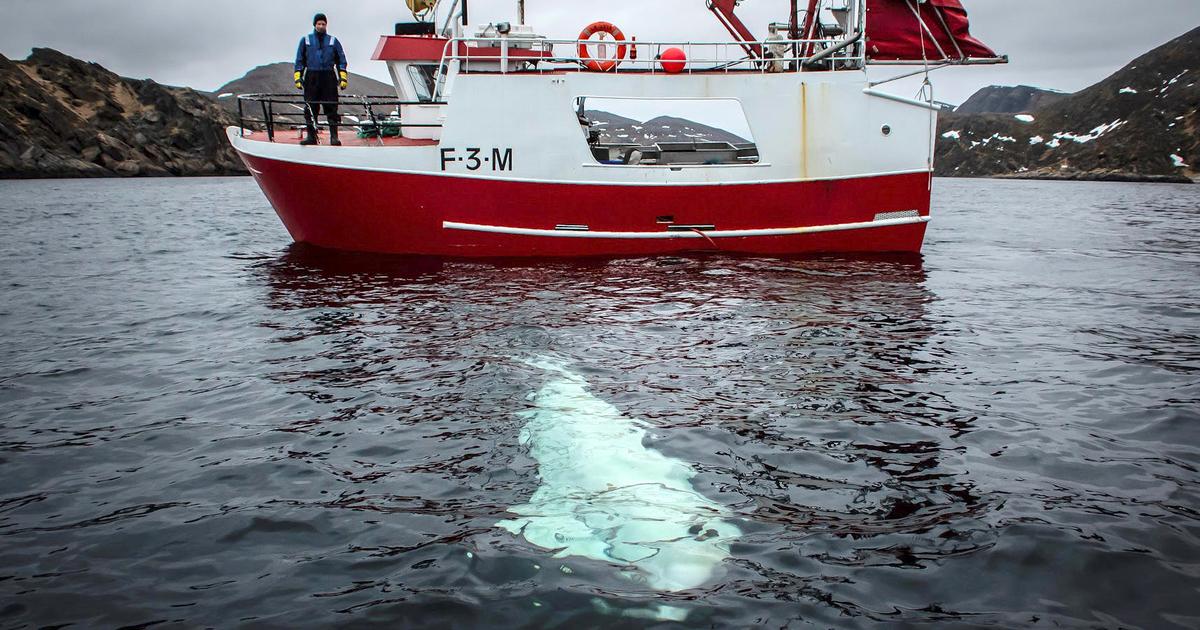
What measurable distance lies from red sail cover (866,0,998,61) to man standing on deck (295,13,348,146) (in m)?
9.73

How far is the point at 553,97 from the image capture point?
1433 centimetres

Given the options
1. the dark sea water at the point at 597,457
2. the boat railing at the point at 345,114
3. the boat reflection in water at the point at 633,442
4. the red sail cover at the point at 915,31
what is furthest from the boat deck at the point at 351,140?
the red sail cover at the point at 915,31

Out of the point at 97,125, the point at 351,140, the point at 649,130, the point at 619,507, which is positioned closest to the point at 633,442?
the point at 619,507

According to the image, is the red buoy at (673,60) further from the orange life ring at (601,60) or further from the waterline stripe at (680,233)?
the waterline stripe at (680,233)

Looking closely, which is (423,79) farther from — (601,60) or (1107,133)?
(1107,133)

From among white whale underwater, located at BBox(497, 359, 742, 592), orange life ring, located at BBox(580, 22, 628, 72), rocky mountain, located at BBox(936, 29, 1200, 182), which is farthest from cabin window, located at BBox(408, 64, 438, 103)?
rocky mountain, located at BBox(936, 29, 1200, 182)

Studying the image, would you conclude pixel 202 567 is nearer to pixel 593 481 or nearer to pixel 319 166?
pixel 593 481

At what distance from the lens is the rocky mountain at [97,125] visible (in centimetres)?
6219

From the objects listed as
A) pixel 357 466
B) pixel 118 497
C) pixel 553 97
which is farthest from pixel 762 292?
pixel 118 497

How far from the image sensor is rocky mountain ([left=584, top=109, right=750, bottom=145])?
1502 centimetres

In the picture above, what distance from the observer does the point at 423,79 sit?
16.1 meters

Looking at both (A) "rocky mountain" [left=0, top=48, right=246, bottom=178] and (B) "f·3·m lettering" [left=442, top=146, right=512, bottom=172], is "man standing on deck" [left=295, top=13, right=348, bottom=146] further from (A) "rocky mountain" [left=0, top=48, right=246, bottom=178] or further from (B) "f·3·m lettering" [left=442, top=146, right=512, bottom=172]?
(A) "rocky mountain" [left=0, top=48, right=246, bottom=178]

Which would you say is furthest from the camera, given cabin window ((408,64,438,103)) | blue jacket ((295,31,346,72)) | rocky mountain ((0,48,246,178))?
rocky mountain ((0,48,246,178))

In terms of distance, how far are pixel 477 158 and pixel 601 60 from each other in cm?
290
